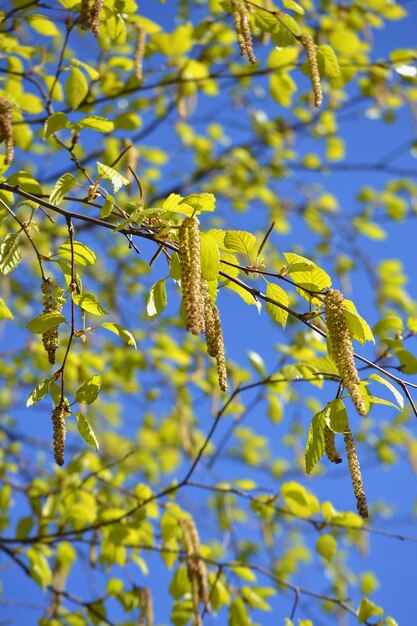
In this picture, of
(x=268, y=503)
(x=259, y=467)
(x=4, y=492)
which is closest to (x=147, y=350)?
(x=4, y=492)

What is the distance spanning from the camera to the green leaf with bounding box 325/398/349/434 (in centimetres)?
138

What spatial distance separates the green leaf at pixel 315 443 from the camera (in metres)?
1.40

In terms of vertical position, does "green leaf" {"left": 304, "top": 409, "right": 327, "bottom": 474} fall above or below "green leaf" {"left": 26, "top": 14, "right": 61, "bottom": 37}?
below

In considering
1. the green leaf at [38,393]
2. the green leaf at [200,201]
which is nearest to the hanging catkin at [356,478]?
the green leaf at [200,201]

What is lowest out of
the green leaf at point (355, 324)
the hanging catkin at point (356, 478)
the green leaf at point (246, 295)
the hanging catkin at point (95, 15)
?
the hanging catkin at point (356, 478)

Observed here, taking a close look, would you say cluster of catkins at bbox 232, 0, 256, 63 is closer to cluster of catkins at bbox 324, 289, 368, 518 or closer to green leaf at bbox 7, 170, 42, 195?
green leaf at bbox 7, 170, 42, 195

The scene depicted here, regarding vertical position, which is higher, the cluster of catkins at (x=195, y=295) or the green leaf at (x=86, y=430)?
the cluster of catkins at (x=195, y=295)

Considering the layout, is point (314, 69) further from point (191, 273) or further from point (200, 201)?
point (191, 273)

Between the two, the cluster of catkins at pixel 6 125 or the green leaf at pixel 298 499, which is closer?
the cluster of catkins at pixel 6 125

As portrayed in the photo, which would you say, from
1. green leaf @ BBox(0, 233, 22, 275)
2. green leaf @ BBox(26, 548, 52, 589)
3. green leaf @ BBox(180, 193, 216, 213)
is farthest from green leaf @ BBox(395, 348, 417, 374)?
green leaf @ BBox(26, 548, 52, 589)

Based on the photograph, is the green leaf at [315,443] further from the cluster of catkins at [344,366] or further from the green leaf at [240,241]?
the green leaf at [240,241]

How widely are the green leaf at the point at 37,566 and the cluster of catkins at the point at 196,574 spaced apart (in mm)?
671

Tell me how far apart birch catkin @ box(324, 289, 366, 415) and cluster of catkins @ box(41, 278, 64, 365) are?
1.91 ft

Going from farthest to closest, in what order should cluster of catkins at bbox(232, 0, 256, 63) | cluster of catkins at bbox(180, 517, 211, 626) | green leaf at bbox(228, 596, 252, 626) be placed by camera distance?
green leaf at bbox(228, 596, 252, 626) → cluster of catkins at bbox(180, 517, 211, 626) → cluster of catkins at bbox(232, 0, 256, 63)
